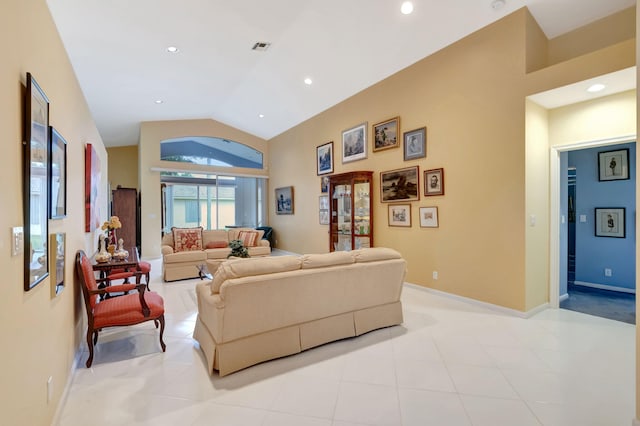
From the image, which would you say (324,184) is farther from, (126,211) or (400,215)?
(126,211)

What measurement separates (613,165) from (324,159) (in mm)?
4949

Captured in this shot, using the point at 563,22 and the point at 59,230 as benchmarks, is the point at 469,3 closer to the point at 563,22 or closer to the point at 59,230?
the point at 563,22

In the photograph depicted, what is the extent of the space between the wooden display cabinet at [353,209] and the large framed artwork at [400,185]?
0.33m

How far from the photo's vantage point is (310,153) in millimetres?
7461

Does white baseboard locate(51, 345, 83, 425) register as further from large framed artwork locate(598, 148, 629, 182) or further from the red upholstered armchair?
large framed artwork locate(598, 148, 629, 182)

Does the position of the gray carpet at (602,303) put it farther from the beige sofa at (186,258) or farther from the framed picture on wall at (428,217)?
the beige sofa at (186,258)

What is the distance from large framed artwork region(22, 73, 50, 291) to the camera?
1.39 m

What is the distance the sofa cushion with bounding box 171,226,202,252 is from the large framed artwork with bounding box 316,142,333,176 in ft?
9.80

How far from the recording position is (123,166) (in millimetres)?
9836

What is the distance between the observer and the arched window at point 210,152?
8.41m

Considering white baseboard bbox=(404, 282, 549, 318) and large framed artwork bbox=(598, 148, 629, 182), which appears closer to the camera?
white baseboard bbox=(404, 282, 549, 318)

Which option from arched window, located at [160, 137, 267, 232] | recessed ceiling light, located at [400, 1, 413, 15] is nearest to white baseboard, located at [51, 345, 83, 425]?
recessed ceiling light, located at [400, 1, 413, 15]

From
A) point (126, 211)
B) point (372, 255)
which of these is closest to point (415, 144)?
point (372, 255)

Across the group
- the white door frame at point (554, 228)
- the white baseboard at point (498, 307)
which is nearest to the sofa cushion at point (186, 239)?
the white baseboard at point (498, 307)
